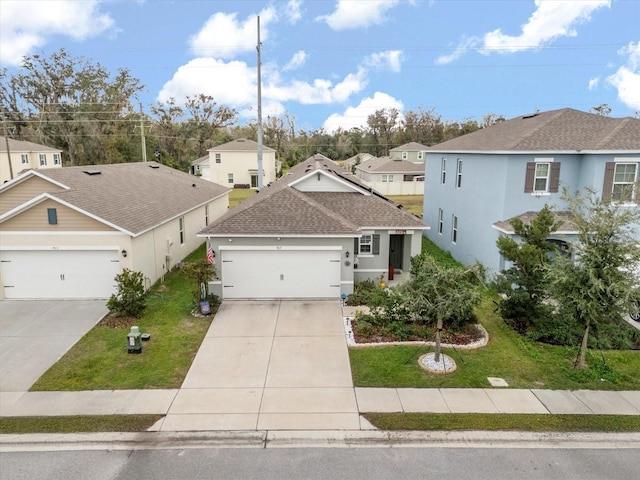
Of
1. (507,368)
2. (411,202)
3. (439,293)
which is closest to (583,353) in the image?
(507,368)

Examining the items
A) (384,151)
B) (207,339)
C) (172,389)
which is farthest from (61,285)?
(384,151)

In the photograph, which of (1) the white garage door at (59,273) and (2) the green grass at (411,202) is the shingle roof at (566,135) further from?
(1) the white garage door at (59,273)

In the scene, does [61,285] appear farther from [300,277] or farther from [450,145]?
[450,145]

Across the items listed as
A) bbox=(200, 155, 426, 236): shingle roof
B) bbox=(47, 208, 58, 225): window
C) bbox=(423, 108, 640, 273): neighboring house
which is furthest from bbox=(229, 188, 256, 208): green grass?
bbox=(423, 108, 640, 273): neighboring house

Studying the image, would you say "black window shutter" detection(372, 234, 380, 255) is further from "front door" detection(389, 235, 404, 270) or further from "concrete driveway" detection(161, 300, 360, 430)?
"concrete driveway" detection(161, 300, 360, 430)

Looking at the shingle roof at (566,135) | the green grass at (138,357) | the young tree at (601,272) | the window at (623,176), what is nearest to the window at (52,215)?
the green grass at (138,357)

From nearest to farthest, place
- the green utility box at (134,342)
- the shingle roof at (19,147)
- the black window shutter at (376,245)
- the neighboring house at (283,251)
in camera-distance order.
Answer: the green utility box at (134,342)
the neighboring house at (283,251)
the black window shutter at (376,245)
the shingle roof at (19,147)

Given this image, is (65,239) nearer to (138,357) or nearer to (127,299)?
(127,299)
